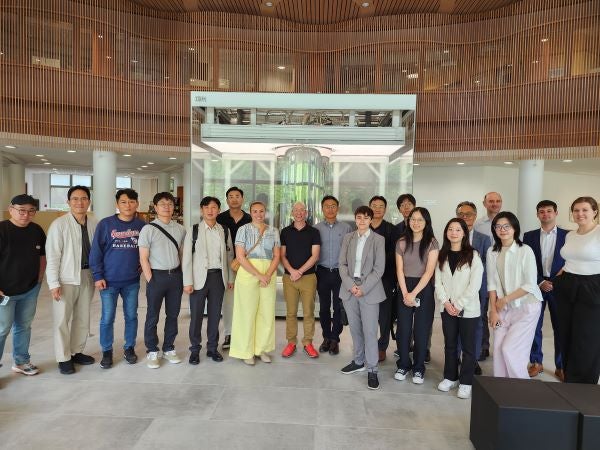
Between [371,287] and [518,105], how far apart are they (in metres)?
7.20

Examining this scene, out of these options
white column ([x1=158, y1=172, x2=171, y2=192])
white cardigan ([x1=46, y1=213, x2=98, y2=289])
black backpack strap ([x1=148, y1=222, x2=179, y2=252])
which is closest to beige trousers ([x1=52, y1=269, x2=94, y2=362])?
white cardigan ([x1=46, y1=213, x2=98, y2=289])

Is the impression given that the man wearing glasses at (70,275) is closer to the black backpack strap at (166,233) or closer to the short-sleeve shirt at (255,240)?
the black backpack strap at (166,233)

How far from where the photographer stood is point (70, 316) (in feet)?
12.4

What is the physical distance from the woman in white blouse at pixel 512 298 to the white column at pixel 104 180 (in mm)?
9267

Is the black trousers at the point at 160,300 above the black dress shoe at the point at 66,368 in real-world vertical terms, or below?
above

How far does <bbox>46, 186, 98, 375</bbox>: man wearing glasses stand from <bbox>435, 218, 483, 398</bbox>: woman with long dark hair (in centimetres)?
321

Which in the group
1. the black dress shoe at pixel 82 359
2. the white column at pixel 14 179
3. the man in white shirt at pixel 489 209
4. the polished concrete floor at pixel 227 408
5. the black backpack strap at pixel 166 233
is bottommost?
the polished concrete floor at pixel 227 408

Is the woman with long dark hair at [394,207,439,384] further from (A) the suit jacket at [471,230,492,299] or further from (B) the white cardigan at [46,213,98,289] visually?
(B) the white cardigan at [46,213,98,289]

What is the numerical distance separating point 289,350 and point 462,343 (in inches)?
67.4

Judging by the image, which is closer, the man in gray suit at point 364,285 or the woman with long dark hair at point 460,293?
the woman with long dark hair at point 460,293

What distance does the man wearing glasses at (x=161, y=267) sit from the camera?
3.80 meters

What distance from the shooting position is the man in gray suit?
11.9ft

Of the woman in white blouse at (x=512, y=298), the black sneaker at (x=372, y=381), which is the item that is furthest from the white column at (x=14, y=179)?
the woman in white blouse at (x=512, y=298)

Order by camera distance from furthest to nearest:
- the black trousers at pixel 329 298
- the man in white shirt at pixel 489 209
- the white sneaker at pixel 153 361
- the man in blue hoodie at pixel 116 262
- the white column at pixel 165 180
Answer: the white column at pixel 165 180
the man in white shirt at pixel 489 209
the black trousers at pixel 329 298
the white sneaker at pixel 153 361
the man in blue hoodie at pixel 116 262
